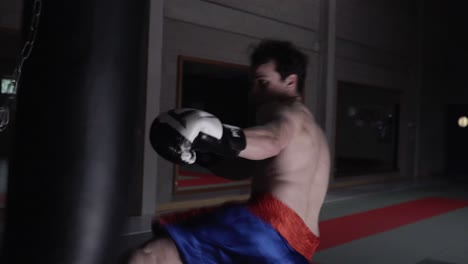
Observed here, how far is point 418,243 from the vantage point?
4730 millimetres

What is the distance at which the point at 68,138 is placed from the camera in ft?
4.01

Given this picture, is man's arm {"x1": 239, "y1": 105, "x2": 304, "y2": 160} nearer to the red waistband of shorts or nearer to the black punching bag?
the red waistband of shorts

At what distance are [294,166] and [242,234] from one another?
0.27 m

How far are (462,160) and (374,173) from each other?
3526 millimetres

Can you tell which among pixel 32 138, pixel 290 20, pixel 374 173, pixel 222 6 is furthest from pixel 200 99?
pixel 32 138

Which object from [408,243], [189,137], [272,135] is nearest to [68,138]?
[189,137]

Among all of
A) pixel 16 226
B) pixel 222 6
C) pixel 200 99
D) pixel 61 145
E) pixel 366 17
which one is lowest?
pixel 16 226

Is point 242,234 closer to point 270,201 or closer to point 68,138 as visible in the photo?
point 270,201

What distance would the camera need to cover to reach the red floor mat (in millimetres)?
4878

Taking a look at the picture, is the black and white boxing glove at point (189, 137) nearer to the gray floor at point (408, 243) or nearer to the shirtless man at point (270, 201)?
the shirtless man at point (270, 201)

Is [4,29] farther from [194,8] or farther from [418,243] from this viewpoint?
[418,243]

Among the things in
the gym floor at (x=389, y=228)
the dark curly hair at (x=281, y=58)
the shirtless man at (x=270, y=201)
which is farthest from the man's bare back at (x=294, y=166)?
the gym floor at (x=389, y=228)

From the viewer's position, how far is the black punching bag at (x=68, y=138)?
3.99ft

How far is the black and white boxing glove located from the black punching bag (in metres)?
0.11
